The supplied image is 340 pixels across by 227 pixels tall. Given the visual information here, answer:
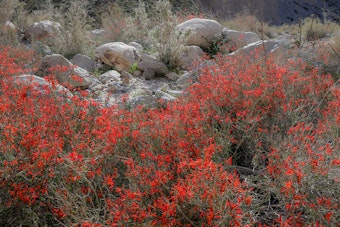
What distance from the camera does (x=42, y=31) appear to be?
8938 mm

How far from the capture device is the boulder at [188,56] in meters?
7.19

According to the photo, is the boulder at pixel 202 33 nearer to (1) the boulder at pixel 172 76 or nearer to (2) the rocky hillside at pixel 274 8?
(1) the boulder at pixel 172 76

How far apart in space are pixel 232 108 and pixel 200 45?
5221mm

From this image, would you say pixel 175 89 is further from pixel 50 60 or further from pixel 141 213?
pixel 141 213

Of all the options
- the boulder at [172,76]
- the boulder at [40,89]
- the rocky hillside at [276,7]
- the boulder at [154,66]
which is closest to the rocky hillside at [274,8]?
the rocky hillside at [276,7]

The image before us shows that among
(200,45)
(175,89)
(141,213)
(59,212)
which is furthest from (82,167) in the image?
(200,45)

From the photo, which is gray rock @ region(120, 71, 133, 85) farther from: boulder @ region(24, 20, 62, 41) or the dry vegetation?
boulder @ region(24, 20, 62, 41)

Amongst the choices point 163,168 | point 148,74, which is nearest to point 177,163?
point 163,168

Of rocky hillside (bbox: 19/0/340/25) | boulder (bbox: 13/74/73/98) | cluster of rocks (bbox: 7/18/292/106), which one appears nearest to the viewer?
boulder (bbox: 13/74/73/98)

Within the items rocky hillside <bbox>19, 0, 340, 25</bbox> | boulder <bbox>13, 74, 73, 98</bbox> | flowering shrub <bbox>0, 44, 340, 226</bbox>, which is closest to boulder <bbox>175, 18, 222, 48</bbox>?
boulder <bbox>13, 74, 73, 98</bbox>

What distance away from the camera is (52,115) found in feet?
10.5

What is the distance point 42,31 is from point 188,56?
3.82 m

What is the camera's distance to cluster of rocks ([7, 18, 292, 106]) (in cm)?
564

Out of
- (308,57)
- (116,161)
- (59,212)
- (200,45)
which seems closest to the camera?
(59,212)
